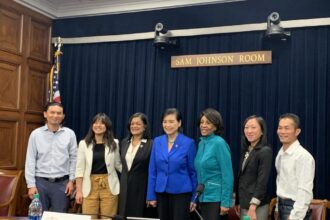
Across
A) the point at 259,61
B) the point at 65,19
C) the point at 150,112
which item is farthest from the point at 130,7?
the point at 259,61

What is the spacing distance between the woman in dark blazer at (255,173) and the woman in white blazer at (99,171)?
1.11 m

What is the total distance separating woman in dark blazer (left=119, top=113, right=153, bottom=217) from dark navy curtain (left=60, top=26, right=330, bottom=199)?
1.27m

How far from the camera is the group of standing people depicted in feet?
9.42

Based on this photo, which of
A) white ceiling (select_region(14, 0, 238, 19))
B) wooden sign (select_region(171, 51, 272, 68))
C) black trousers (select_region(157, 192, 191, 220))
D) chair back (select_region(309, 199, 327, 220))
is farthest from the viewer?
white ceiling (select_region(14, 0, 238, 19))

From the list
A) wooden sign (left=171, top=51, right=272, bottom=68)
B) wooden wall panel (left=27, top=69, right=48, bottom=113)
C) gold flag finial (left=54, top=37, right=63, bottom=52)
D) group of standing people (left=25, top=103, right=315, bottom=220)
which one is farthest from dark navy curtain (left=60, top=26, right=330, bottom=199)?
group of standing people (left=25, top=103, right=315, bottom=220)

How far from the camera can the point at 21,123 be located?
4.72 m

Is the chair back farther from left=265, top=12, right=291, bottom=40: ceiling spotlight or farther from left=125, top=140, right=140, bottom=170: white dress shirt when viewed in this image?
left=265, top=12, right=291, bottom=40: ceiling spotlight

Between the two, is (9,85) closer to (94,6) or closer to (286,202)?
(94,6)

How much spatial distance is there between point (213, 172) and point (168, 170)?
0.36m

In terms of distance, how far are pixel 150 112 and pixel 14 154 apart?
162 cm

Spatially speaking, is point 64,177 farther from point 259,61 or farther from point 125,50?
point 259,61

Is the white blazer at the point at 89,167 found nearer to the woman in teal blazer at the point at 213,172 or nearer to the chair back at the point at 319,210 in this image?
the woman in teal blazer at the point at 213,172

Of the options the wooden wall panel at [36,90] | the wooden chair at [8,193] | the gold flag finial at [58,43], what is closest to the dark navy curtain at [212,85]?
the gold flag finial at [58,43]

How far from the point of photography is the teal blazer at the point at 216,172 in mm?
2961
